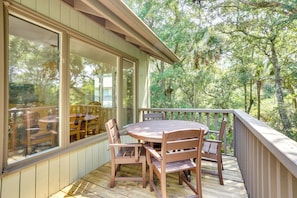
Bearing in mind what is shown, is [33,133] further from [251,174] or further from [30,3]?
[251,174]

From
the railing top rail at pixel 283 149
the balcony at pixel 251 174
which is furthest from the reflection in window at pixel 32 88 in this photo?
the railing top rail at pixel 283 149

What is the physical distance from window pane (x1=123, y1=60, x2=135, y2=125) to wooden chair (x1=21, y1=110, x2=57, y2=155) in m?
2.10

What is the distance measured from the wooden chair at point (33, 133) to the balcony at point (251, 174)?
773mm

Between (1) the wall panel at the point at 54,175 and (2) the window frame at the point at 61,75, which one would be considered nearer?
(2) the window frame at the point at 61,75

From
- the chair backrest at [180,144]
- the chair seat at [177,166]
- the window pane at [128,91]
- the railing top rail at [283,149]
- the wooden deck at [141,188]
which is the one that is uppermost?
the window pane at [128,91]

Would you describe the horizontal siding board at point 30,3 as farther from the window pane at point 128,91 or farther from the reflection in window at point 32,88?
the window pane at point 128,91

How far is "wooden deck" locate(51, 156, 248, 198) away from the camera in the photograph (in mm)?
2350

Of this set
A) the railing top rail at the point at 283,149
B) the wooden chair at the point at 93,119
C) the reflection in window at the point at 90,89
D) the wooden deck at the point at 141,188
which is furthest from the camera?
the wooden chair at the point at 93,119

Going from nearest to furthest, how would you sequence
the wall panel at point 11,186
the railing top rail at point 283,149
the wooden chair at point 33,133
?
the railing top rail at point 283,149
the wall panel at point 11,186
the wooden chair at point 33,133

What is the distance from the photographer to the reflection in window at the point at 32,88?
2018 mm

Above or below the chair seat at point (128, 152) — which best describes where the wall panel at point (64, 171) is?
below

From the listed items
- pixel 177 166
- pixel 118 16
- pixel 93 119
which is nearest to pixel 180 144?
pixel 177 166

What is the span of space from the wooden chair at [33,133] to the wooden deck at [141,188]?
750 mm

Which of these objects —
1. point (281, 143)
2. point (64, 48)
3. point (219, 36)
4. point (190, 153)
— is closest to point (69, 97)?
point (64, 48)
